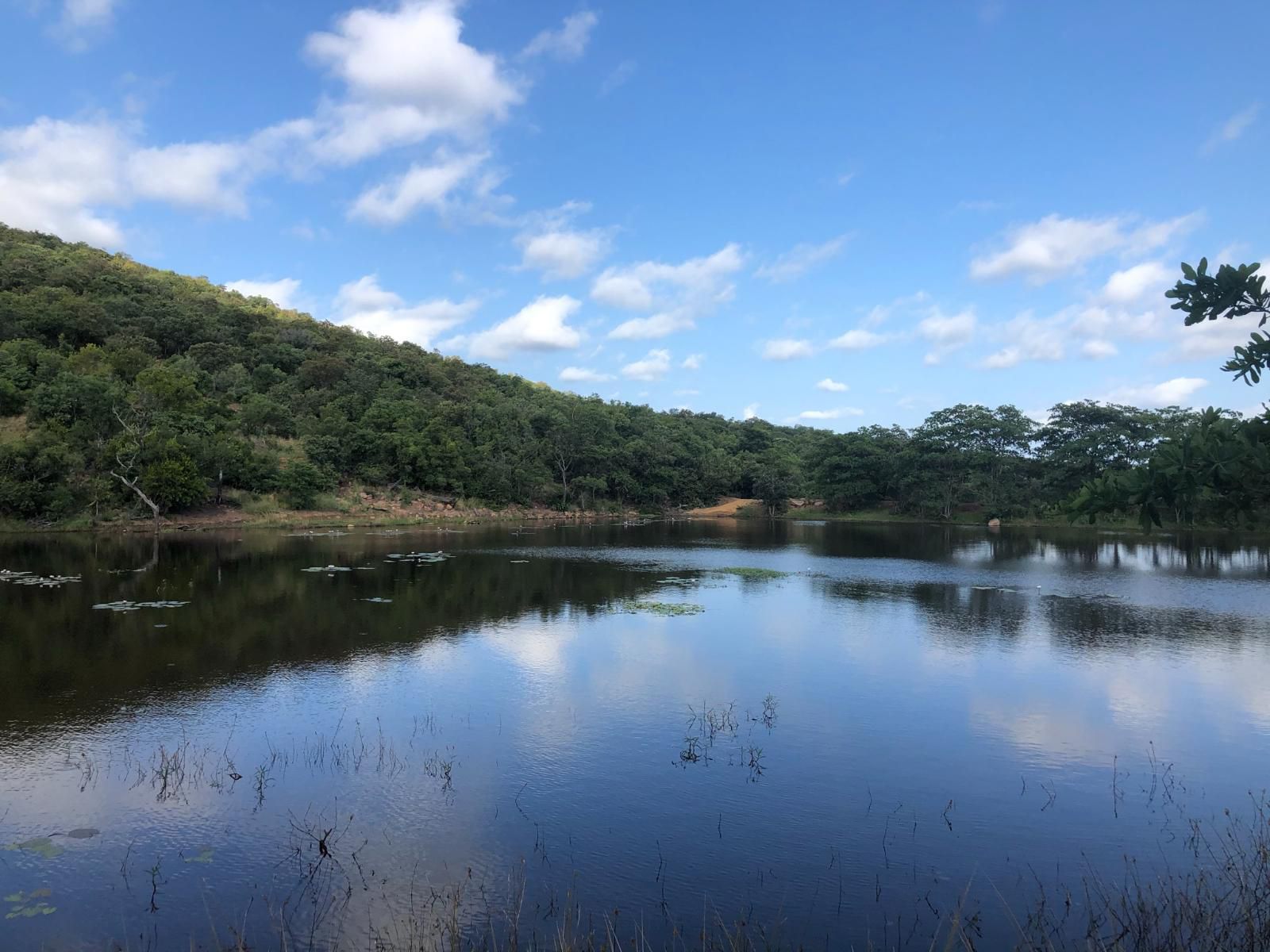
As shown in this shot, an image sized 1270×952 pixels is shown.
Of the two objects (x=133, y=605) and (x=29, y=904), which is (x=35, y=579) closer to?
(x=133, y=605)

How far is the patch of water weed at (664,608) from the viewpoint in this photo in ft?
59.0

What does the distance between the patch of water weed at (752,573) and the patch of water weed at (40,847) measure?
20.2 metres

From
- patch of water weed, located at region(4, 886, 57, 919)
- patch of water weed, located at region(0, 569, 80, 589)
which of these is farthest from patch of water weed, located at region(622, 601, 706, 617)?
patch of water weed, located at region(0, 569, 80, 589)

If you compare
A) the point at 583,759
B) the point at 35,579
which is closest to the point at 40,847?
the point at 583,759

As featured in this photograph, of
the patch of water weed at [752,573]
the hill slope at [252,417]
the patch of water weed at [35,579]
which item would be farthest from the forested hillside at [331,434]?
the patch of water weed at [752,573]

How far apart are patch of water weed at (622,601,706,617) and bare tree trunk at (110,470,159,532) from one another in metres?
25.1

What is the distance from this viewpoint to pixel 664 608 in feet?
60.8

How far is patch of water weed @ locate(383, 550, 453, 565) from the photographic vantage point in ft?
84.6

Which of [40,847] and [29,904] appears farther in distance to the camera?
[40,847]

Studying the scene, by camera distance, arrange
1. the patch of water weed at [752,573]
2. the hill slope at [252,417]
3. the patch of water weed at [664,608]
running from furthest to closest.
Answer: the hill slope at [252,417], the patch of water weed at [752,573], the patch of water weed at [664,608]

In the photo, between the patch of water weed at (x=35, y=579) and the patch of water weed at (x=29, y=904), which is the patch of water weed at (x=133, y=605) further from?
the patch of water weed at (x=29, y=904)

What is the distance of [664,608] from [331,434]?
3494 cm

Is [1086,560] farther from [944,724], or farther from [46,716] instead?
[46,716]

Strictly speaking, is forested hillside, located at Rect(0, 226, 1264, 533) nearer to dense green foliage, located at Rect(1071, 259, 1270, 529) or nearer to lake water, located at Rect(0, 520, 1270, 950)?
lake water, located at Rect(0, 520, 1270, 950)
